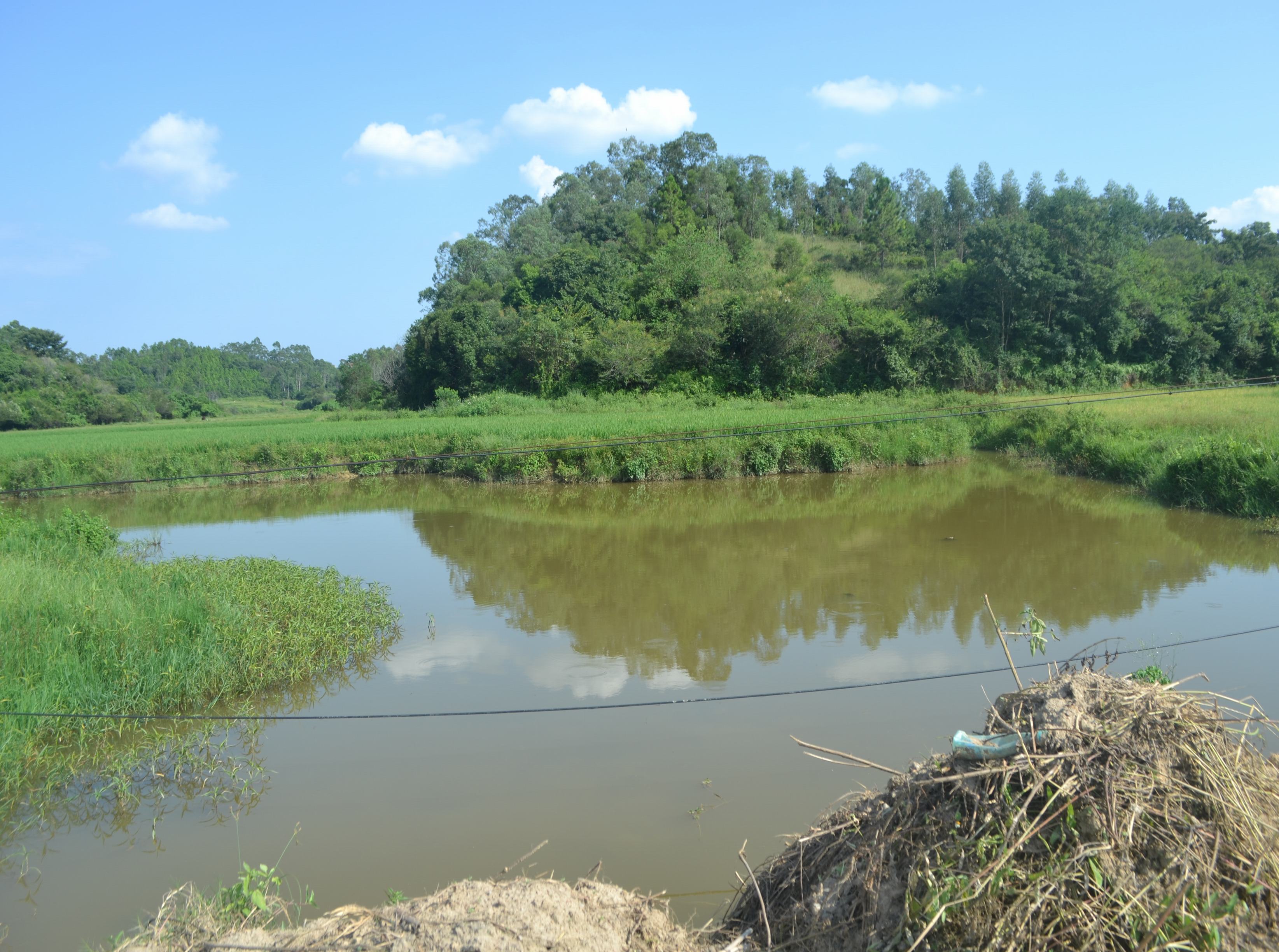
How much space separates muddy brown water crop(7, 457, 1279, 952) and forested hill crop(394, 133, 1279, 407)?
46.6ft

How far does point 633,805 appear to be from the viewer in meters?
4.41

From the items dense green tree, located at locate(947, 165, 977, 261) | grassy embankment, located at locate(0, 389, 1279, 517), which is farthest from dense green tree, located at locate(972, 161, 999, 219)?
grassy embankment, located at locate(0, 389, 1279, 517)

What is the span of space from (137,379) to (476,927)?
75213 millimetres

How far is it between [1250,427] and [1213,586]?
680cm

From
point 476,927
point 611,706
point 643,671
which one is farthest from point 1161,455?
point 476,927

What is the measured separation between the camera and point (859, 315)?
2733cm

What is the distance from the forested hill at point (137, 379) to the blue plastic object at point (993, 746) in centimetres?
4358

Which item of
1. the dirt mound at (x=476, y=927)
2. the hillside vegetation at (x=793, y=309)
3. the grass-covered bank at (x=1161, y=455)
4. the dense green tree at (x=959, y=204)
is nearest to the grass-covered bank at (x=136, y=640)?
the dirt mound at (x=476, y=927)

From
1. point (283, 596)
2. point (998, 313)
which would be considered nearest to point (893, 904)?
point (283, 596)

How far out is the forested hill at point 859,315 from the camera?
25703 millimetres

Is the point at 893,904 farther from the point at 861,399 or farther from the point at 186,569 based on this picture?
the point at 861,399

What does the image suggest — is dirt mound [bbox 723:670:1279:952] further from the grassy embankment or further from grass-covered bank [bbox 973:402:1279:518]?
the grassy embankment

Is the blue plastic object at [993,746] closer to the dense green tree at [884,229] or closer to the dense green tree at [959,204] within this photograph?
the dense green tree at [884,229]

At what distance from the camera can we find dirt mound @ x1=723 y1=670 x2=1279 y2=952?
2.09 metres
